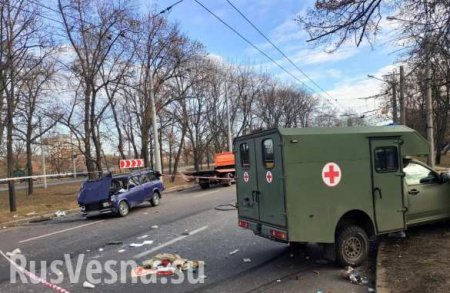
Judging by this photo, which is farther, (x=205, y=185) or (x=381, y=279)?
(x=205, y=185)

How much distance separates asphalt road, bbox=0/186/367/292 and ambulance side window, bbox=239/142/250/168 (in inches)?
69.7

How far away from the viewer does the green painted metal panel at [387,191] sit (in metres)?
8.14

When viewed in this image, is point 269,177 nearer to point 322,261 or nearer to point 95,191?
point 322,261

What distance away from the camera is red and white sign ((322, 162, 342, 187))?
7.80m

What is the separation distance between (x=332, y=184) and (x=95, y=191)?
491 inches

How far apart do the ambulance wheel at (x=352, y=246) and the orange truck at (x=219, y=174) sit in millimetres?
21239

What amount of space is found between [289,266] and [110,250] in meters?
4.31

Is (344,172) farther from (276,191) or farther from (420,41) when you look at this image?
→ (420,41)

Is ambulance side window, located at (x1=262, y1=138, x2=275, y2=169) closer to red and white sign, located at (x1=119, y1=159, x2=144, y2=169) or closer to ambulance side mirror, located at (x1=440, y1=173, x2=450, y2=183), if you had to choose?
ambulance side mirror, located at (x1=440, y1=173, x2=450, y2=183)

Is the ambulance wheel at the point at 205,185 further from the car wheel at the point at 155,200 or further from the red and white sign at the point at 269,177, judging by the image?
the red and white sign at the point at 269,177

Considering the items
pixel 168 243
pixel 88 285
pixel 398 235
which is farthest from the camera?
pixel 168 243

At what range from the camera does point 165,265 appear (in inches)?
336

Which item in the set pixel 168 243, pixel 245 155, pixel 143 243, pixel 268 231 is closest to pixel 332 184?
pixel 268 231

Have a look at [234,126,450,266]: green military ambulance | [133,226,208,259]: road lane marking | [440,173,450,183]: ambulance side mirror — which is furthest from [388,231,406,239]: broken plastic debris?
[133,226,208,259]: road lane marking
